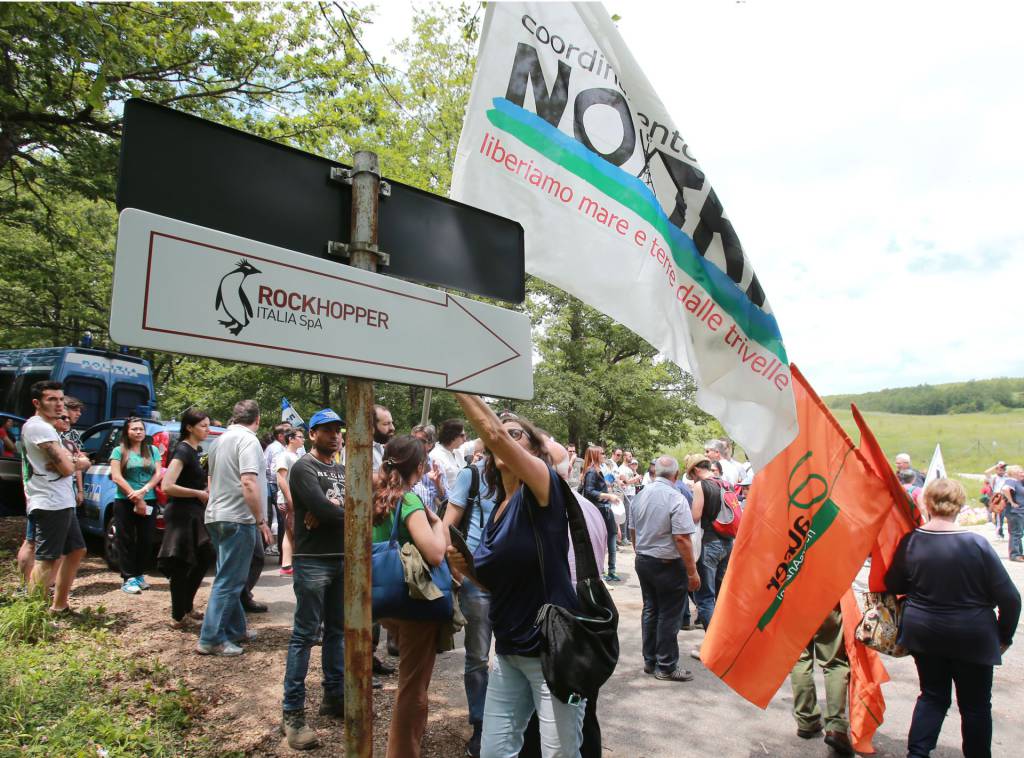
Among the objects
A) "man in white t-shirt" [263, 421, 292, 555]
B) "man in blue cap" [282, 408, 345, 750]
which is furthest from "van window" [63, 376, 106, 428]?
"man in blue cap" [282, 408, 345, 750]

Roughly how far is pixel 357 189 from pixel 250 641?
4872mm

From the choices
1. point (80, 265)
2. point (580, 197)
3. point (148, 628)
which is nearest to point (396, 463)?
point (580, 197)

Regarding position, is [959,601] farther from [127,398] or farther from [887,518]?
[127,398]

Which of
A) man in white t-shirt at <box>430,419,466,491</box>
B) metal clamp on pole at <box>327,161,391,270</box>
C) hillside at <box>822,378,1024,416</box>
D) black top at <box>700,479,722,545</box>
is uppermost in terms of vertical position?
hillside at <box>822,378,1024,416</box>

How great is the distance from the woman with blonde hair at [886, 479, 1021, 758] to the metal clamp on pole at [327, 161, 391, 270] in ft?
11.5

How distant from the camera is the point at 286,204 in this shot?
1.67 m

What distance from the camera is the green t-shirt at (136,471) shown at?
6.80m

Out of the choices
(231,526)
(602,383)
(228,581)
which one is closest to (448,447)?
(231,526)

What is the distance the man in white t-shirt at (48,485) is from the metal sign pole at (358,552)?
4846 millimetres

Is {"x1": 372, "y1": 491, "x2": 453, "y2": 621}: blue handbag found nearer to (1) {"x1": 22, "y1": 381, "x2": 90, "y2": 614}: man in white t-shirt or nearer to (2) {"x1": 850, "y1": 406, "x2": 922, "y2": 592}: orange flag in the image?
(2) {"x1": 850, "y1": 406, "x2": 922, "y2": 592}: orange flag

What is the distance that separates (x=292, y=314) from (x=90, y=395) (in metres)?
13.7

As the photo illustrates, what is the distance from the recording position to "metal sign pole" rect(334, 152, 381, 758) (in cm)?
161

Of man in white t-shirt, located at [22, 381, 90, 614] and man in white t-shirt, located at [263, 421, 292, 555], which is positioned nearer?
man in white t-shirt, located at [22, 381, 90, 614]

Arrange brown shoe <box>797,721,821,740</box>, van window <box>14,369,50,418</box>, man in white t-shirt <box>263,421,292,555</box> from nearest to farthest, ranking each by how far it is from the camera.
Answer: brown shoe <box>797,721,821,740</box> < man in white t-shirt <box>263,421,292,555</box> < van window <box>14,369,50,418</box>
